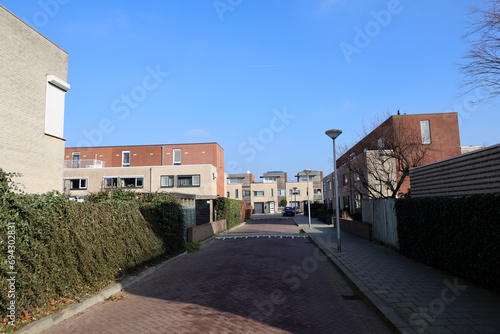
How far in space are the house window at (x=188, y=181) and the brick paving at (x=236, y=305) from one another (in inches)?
1157

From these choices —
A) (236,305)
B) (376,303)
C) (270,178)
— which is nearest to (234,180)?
(270,178)

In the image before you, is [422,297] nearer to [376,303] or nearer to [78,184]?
[376,303]

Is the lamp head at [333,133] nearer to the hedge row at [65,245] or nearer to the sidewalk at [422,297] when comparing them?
the sidewalk at [422,297]

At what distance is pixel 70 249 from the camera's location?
638 centimetres

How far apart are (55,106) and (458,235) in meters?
16.3

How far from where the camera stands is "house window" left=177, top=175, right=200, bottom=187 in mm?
39250

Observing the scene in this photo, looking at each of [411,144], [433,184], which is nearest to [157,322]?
[433,184]

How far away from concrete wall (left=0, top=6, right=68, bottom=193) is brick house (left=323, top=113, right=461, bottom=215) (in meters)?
15.9

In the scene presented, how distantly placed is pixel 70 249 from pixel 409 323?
235 inches

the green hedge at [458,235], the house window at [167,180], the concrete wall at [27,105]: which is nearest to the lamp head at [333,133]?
the green hedge at [458,235]

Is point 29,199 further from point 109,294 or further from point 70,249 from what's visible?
point 109,294

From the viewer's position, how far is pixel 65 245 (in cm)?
622

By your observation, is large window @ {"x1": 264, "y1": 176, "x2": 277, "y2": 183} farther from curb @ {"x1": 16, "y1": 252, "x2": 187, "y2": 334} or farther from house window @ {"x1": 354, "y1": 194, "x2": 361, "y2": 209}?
curb @ {"x1": 16, "y1": 252, "x2": 187, "y2": 334}

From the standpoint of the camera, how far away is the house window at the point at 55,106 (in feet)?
48.8
